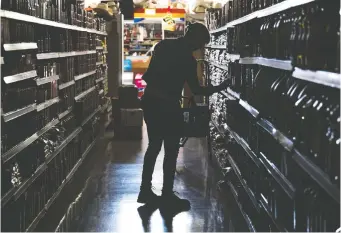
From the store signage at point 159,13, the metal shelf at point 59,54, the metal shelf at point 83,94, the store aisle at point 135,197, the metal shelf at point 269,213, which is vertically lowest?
the store aisle at point 135,197

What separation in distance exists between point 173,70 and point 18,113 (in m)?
1.84

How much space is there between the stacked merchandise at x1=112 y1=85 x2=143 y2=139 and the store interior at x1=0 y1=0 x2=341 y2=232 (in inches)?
26.1

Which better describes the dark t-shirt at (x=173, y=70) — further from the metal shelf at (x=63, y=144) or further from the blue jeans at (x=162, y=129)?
the metal shelf at (x=63, y=144)

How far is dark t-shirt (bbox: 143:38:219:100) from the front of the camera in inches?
216

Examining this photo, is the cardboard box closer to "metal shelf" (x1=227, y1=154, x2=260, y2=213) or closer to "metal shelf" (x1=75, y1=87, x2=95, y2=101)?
"metal shelf" (x1=75, y1=87, x2=95, y2=101)

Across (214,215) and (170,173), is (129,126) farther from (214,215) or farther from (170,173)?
(214,215)

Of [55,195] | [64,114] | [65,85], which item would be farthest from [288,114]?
[65,85]

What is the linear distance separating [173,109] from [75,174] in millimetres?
2047

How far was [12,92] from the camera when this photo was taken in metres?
4.14

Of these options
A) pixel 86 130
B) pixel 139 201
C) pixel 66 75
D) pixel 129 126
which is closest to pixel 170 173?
pixel 139 201

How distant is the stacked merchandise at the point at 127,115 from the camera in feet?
31.5

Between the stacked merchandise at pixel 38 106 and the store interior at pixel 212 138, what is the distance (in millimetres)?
16

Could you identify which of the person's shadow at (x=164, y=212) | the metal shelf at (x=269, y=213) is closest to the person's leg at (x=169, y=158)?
the person's shadow at (x=164, y=212)

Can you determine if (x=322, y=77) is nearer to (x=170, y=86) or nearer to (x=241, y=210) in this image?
(x=241, y=210)
